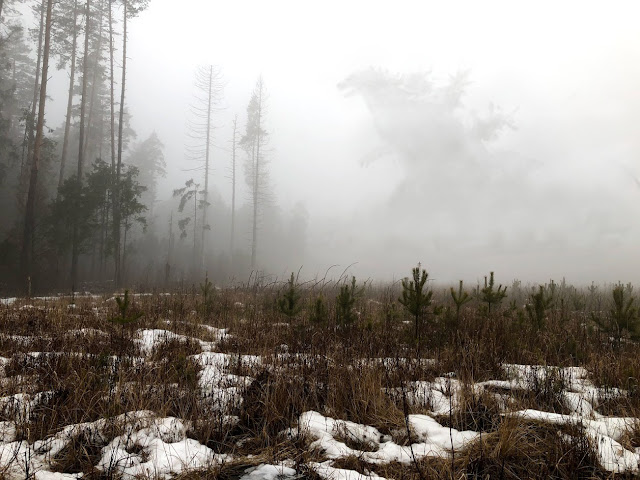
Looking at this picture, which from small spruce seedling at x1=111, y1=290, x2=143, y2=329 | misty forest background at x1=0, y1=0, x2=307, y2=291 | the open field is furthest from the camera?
misty forest background at x1=0, y1=0, x2=307, y2=291

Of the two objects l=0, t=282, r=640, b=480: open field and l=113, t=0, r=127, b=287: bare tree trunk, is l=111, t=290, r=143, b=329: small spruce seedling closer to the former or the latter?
l=0, t=282, r=640, b=480: open field

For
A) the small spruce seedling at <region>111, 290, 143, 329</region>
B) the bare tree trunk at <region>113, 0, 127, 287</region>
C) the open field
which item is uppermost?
the bare tree trunk at <region>113, 0, 127, 287</region>

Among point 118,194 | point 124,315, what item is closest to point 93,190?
point 118,194

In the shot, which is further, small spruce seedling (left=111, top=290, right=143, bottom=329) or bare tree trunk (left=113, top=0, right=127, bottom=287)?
bare tree trunk (left=113, top=0, right=127, bottom=287)

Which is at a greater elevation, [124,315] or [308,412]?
[124,315]

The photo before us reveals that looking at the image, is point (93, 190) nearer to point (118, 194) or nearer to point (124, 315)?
point (118, 194)

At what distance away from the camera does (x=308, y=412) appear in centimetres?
300

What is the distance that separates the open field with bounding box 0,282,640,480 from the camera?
2250 mm

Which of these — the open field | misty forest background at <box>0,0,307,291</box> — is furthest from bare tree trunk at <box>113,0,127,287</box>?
the open field

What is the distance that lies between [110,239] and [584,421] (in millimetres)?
22287

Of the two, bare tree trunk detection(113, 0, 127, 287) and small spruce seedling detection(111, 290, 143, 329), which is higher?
bare tree trunk detection(113, 0, 127, 287)

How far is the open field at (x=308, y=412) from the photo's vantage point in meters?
2.25

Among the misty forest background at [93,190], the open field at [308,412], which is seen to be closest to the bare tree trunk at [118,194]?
the misty forest background at [93,190]

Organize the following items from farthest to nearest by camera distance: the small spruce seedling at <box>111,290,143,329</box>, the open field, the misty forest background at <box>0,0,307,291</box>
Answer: the misty forest background at <box>0,0,307,291</box> → the small spruce seedling at <box>111,290,143,329</box> → the open field
